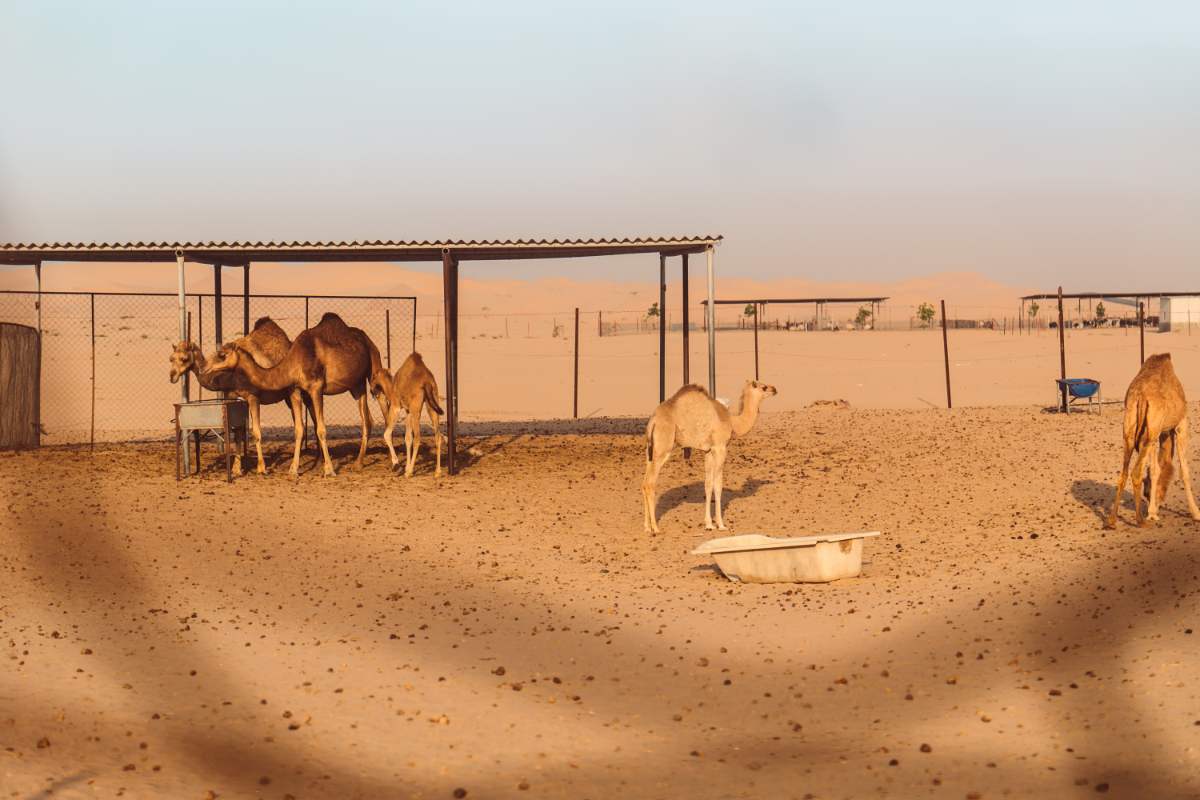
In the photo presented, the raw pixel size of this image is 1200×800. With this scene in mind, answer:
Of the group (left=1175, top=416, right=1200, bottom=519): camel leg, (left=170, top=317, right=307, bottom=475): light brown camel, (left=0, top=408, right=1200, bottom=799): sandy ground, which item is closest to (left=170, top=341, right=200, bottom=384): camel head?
Result: (left=170, top=317, right=307, bottom=475): light brown camel

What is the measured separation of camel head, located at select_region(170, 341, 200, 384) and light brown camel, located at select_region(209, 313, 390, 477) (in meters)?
0.50

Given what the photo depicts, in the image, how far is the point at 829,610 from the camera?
436 inches

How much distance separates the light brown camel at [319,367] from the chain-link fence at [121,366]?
1179mm

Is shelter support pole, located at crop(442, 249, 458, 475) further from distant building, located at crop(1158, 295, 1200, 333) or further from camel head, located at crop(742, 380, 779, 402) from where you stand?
distant building, located at crop(1158, 295, 1200, 333)

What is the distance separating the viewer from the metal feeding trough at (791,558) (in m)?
12.0

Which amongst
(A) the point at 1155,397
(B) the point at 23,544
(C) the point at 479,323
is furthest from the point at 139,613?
(C) the point at 479,323

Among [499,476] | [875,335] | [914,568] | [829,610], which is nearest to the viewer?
[829,610]

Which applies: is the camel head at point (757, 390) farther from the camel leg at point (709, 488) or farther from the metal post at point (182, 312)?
the metal post at point (182, 312)

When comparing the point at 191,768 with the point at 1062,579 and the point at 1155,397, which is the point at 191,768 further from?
the point at 1155,397

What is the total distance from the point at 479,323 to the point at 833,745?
91911 millimetres

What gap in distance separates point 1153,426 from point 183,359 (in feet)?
44.0

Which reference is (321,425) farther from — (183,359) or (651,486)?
(651,486)

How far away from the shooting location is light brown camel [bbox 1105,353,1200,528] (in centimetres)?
1416

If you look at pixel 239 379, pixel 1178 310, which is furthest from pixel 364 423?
pixel 1178 310
